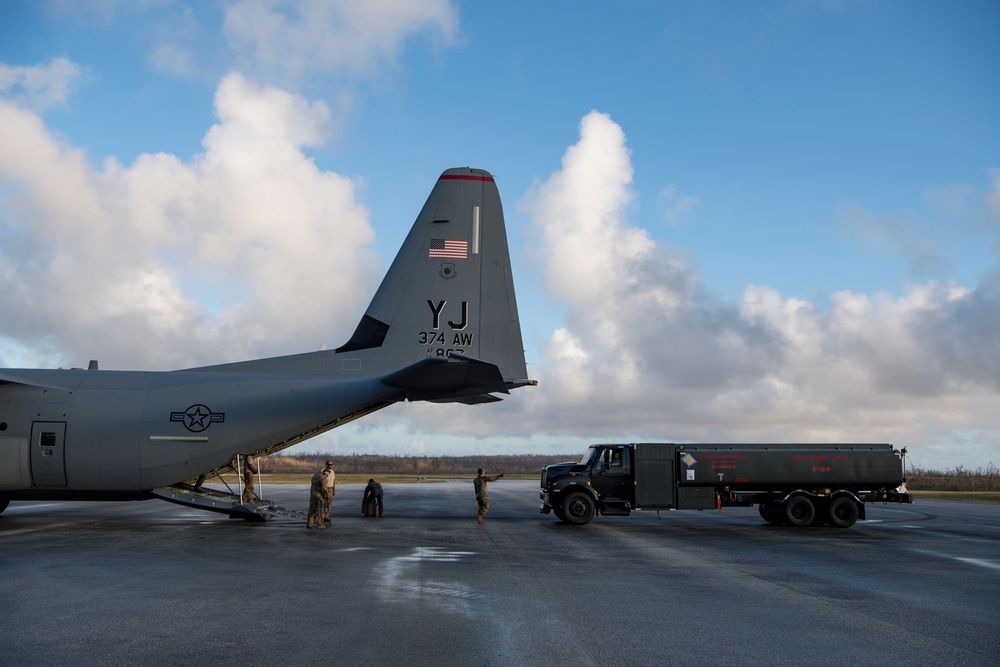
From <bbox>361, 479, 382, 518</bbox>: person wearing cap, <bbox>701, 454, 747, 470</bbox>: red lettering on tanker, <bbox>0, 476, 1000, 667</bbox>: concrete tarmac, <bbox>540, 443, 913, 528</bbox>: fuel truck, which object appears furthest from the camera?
<bbox>361, 479, 382, 518</bbox>: person wearing cap

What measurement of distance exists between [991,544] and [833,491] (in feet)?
15.6

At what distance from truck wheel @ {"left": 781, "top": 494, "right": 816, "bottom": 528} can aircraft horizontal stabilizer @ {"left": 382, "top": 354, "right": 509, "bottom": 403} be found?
30.8 ft

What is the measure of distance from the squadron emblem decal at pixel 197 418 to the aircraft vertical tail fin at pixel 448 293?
358cm

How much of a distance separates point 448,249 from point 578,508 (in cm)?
838

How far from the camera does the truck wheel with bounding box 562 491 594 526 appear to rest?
21656 mm

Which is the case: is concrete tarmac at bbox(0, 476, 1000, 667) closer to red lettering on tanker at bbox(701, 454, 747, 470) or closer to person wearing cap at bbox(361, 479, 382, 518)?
red lettering on tanker at bbox(701, 454, 747, 470)

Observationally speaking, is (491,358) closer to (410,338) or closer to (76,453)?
(410,338)

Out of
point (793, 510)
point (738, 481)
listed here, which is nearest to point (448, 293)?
point (738, 481)

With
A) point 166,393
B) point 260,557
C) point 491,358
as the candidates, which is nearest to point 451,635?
point 260,557

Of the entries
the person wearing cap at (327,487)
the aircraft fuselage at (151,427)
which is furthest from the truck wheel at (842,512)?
the person wearing cap at (327,487)


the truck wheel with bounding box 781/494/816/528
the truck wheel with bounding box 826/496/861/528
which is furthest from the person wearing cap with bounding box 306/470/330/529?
the truck wheel with bounding box 826/496/861/528

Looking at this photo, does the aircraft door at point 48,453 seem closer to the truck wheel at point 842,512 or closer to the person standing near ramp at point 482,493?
the person standing near ramp at point 482,493

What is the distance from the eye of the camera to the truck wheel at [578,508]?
21.7m

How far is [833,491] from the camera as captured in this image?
22.1 meters
